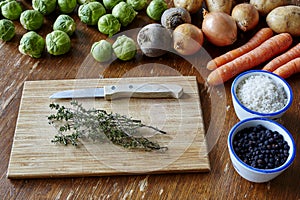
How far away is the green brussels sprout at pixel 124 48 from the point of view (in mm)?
1582

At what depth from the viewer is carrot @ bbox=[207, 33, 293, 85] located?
154 centimetres

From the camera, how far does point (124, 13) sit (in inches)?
67.4

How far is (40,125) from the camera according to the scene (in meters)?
1.38

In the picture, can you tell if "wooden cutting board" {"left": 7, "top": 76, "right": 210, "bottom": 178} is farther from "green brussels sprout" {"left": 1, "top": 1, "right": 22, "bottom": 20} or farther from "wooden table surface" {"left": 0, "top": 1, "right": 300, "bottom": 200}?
"green brussels sprout" {"left": 1, "top": 1, "right": 22, "bottom": 20}

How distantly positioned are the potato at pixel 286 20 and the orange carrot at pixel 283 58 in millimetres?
87

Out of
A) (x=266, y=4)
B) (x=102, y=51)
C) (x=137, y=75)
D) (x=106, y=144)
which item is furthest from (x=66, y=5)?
(x=266, y=4)

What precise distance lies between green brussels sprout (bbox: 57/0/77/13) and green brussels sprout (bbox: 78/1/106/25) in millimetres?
48

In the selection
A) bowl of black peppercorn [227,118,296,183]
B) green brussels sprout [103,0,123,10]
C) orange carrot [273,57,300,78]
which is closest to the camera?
bowl of black peppercorn [227,118,296,183]

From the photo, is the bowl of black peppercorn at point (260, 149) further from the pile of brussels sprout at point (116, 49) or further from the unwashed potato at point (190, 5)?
the unwashed potato at point (190, 5)

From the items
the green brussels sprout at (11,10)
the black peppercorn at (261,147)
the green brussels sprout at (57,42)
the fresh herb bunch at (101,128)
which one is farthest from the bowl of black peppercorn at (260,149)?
the green brussels sprout at (11,10)

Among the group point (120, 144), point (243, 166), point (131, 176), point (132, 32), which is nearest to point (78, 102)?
point (120, 144)

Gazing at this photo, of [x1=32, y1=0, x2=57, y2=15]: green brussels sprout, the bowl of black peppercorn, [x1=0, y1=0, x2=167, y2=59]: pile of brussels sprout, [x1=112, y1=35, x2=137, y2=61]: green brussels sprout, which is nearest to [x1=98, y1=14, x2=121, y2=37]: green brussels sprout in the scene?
[x1=0, y1=0, x2=167, y2=59]: pile of brussels sprout

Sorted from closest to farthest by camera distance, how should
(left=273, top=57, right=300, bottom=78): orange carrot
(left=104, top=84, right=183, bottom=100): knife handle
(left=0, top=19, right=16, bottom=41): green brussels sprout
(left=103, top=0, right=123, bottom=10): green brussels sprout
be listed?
1. (left=104, top=84, right=183, bottom=100): knife handle
2. (left=273, top=57, right=300, bottom=78): orange carrot
3. (left=0, top=19, right=16, bottom=41): green brussels sprout
4. (left=103, top=0, right=123, bottom=10): green brussels sprout

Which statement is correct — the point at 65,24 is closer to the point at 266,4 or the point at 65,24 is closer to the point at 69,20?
the point at 69,20
